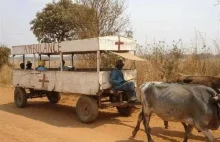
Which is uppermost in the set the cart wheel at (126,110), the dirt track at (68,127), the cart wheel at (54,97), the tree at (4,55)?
the tree at (4,55)

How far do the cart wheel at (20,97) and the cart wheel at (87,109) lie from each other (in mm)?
3712

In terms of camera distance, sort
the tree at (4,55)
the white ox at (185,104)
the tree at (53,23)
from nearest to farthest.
→ 1. the white ox at (185,104)
2. the tree at (4,55)
3. the tree at (53,23)

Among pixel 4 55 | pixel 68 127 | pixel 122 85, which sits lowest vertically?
pixel 68 127

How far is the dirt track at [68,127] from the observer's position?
891cm

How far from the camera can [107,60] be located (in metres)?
14.0

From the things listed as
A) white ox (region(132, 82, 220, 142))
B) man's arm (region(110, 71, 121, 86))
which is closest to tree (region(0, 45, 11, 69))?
man's arm (region(110, 71, 121, 86))

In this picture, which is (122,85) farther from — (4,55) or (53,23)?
(53,23)

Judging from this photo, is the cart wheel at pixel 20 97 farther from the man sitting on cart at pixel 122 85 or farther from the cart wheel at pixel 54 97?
the man sitting on cart at pixel 122 85

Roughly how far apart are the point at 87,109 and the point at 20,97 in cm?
436

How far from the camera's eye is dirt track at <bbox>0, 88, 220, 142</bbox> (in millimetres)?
8906

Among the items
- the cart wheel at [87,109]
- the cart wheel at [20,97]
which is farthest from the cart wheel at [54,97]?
the cart wheel at [87,109]

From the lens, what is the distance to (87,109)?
10.6 m

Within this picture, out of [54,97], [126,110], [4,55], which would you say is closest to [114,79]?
[126,110]

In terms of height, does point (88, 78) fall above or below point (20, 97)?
above
